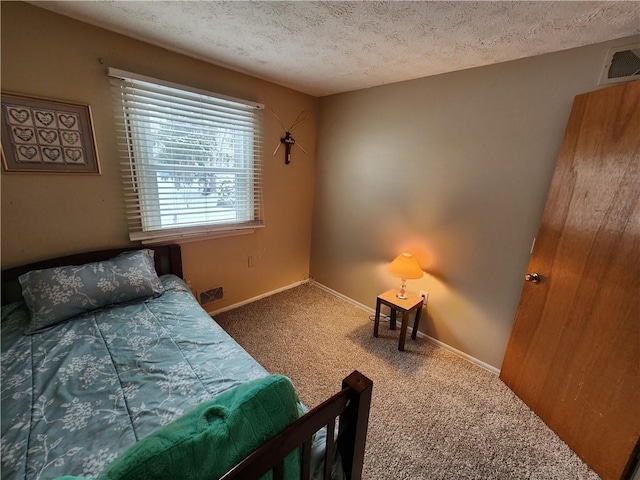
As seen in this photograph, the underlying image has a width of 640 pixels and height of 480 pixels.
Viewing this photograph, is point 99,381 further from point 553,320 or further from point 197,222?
point 553,320

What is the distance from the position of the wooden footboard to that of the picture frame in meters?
2.05

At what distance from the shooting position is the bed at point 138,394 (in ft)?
2.07

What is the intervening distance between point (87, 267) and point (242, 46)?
179 cm

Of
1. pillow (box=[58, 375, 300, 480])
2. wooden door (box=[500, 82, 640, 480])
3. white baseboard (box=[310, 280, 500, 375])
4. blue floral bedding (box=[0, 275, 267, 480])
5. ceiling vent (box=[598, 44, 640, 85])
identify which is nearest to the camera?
pillow (box=[58, 375, 300, 480])

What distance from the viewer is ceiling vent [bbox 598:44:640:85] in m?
1.36

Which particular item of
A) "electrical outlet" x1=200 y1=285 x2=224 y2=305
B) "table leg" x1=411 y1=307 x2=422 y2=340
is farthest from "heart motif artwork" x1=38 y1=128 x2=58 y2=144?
"table leg" x1=411 y1=307 x2=422 y2=340

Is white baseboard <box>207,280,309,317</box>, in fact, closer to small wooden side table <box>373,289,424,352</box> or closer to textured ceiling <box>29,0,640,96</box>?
small wooden side table <box>373,289,424,352</box>

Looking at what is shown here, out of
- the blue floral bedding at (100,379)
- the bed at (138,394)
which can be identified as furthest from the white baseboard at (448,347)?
the blue floral bedding at (100,379)

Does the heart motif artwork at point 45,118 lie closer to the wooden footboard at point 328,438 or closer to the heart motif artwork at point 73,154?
the heart motif artwork at point 73,154

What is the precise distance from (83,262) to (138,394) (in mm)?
1217

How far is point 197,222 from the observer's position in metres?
2.33

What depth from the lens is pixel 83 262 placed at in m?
1.79

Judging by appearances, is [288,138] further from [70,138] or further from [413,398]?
[413,398]

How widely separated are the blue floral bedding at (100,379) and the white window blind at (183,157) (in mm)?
788
